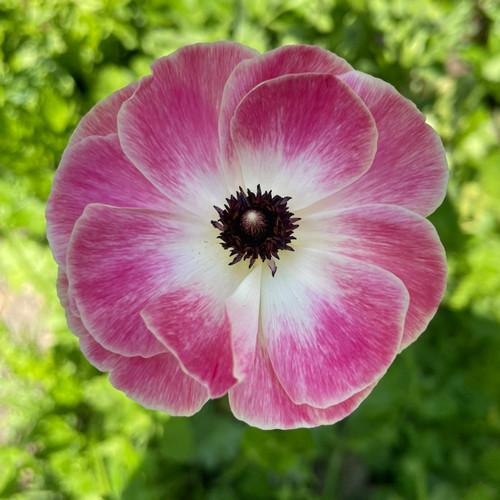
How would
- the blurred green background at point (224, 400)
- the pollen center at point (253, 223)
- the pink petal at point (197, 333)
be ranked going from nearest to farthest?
the pink petal at point (197, 333) < the pollen center at point (253, 223) < the blurred green background at point (224, 400)

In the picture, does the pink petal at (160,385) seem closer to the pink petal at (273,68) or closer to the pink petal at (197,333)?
the pink petal at (197,333)

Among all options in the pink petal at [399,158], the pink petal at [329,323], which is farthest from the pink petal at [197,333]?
the pink petal at [399,158]

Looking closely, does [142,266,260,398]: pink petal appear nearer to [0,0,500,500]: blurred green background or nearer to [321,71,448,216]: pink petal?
[321,71,448,216]: pink petal

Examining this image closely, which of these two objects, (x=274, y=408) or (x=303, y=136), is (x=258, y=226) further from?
(x=274, y=408)

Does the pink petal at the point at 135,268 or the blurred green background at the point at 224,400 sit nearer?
the pink petal at the point at 135,268

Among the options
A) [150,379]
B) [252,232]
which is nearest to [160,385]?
[150,379]

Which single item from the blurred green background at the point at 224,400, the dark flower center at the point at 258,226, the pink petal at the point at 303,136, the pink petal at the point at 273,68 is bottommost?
the blurred green background at the point at 224,400

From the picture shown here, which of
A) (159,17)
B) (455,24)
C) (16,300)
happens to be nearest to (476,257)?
(455,24)

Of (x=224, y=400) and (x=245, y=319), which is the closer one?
(x=245, y=319)
